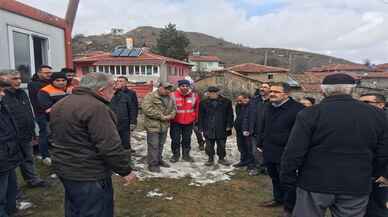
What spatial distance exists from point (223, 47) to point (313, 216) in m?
93.8

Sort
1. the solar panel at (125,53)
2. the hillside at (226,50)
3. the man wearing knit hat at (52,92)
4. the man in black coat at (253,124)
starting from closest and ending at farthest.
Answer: the man wearing knit hat at (52,92), the man in black coat at (253,124), the solar panel at (125,53), the hillside at (226,50)

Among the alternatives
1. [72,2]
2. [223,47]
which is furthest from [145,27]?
[72,2]

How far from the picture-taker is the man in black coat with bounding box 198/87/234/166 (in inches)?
248

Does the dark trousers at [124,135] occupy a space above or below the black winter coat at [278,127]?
below

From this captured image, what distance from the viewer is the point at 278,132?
3.88 metres

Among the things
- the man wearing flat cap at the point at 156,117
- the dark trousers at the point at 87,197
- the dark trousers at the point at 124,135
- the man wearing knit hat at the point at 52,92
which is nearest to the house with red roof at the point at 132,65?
the dark trousers at the point at 124,135

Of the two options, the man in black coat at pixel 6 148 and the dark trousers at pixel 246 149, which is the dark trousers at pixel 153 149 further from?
the man in black coat at pixel 6 148

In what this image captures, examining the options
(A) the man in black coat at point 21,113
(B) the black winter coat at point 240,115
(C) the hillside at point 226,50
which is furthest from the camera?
(C) the hillside at point 226,50

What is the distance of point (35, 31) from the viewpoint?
19.2 feet

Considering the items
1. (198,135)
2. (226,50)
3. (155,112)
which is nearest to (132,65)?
(198,135)

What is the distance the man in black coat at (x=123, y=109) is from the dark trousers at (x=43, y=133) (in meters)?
1.28

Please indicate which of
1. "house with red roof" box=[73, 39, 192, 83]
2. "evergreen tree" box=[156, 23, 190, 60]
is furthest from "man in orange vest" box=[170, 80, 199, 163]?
"evergreen tree" box=[156, 23, 190, 60]

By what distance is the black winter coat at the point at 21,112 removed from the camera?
3.89m

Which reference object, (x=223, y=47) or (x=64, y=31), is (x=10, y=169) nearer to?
(x=64, y=31)
